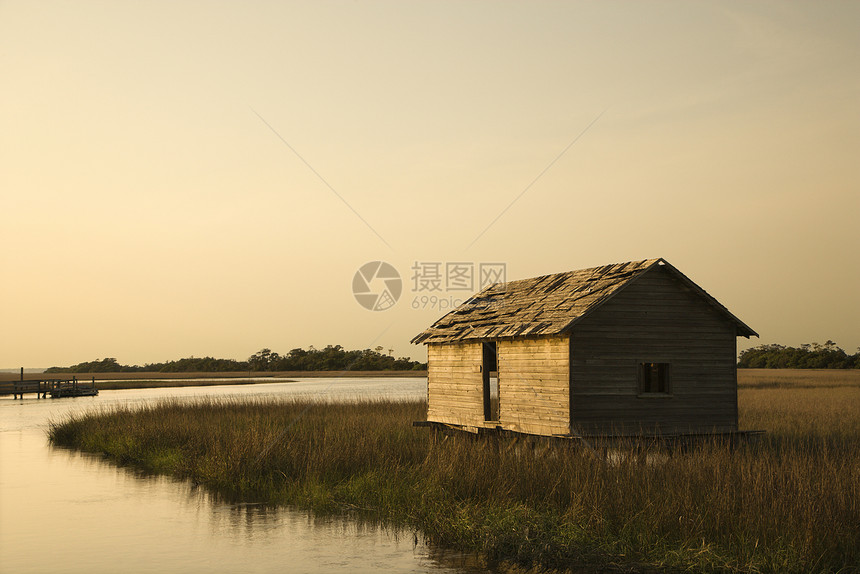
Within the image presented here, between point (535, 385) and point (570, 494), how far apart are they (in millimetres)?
7392

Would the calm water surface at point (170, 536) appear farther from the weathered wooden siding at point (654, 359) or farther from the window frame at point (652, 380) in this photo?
the window frame at point (652, 380)

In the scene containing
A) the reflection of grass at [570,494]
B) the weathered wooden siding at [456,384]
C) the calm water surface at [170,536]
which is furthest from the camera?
the weathered wooden siding at [456,384]

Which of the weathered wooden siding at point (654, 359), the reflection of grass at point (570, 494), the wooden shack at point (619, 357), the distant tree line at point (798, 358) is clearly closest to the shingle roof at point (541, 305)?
the wooden shack at point (619, 357)

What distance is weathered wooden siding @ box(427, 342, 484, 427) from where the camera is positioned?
2383 centimetres

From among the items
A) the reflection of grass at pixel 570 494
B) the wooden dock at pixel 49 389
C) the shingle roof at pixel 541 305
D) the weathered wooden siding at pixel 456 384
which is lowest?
the wooden dock at pixel 49 389

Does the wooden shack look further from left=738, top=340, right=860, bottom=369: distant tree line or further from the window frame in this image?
left=738, top=340, right=860, bottom=369: distant tree line

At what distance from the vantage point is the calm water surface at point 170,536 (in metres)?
12.3

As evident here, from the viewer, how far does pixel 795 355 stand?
104m

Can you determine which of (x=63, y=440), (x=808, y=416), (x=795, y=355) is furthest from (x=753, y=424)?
(x=795, y=355)

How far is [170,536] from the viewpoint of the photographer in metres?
14.6

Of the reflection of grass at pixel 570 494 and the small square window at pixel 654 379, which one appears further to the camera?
the small square window at pixel 654 379

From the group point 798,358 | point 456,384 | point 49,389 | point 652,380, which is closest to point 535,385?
point 652,380

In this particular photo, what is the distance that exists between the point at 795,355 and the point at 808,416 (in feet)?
268

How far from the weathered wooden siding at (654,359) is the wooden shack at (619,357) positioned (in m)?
0.03
